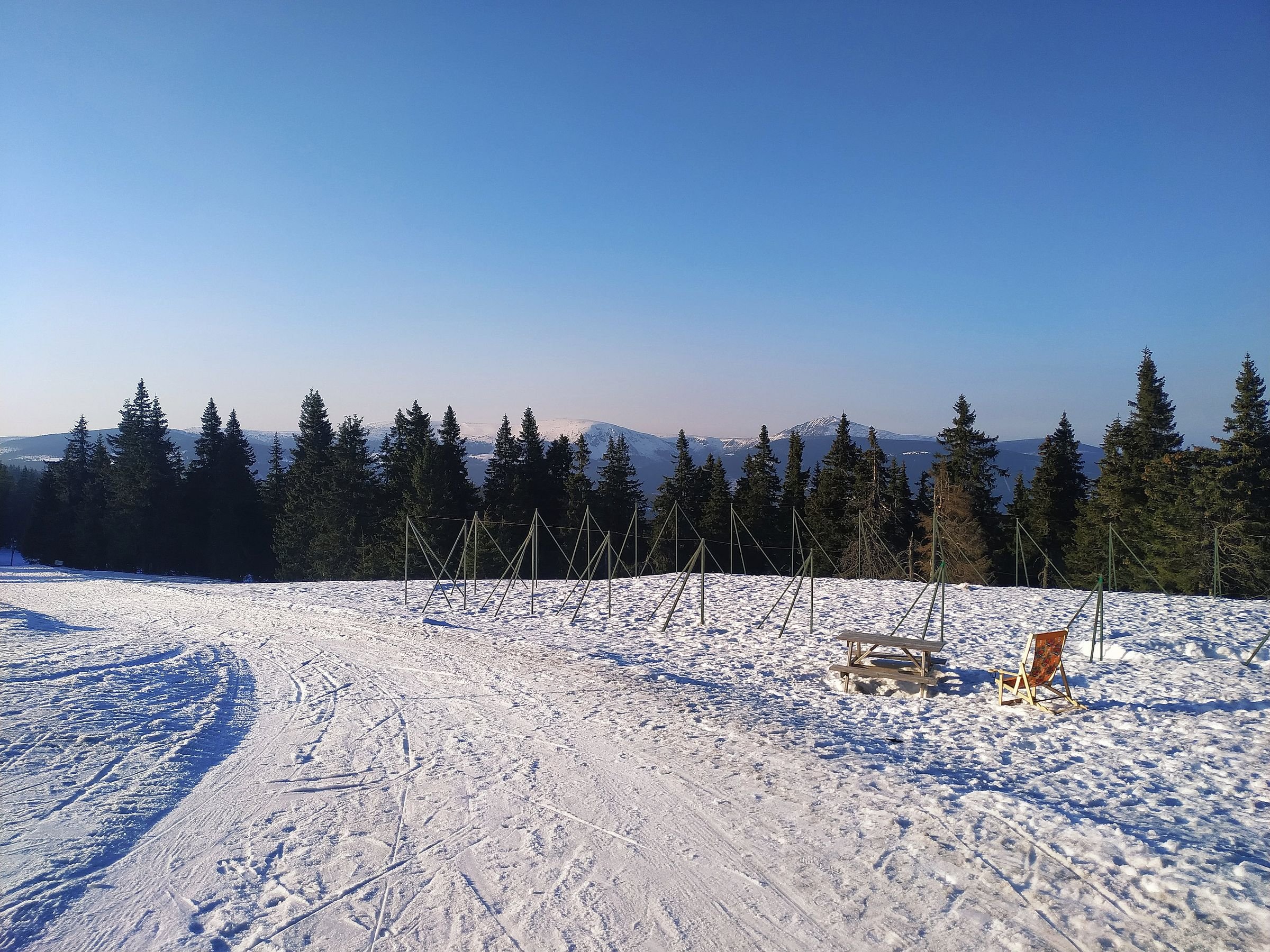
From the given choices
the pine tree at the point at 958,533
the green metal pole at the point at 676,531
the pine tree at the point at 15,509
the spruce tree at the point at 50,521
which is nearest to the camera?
the green metal pole at the point at 676,531

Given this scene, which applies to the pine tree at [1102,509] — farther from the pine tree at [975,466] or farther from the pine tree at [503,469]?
the pine tree at [503,469]

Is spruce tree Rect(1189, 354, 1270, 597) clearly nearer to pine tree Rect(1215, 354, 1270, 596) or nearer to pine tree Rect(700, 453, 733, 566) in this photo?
pine tree Rect(1215, 354, 1270, 596)

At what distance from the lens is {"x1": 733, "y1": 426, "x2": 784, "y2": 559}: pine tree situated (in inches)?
1665

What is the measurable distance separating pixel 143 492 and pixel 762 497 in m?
40.4

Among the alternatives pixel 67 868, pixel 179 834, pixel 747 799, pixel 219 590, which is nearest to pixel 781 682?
pixel 747 799

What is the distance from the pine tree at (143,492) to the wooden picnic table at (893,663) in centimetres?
4855

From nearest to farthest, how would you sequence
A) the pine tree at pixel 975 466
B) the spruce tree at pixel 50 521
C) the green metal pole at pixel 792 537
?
the green metal pole at pixel 792 537
the pine tree at pixel 975 466
the spruce tree at pixel 50 521

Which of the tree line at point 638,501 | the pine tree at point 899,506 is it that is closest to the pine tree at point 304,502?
the tree line at point 638,501

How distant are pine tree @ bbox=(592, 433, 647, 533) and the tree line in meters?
0.15

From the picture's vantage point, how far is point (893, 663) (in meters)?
11.3

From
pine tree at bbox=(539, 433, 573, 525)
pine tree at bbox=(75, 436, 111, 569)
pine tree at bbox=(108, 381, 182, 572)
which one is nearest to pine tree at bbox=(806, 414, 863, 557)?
pine tree at bbox=(539, 433, 573, 525)

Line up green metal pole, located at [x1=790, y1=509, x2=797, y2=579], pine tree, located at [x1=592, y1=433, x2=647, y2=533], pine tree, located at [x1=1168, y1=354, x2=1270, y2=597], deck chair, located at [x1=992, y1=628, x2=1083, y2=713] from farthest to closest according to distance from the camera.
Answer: pine tree, located at [x1=592, y1=433, x2=647, y2=533]
pine tree, located at [x1=1168, y1=354, x2=1270, y2=597]
green metal pole, located at [x1=790, y1=509, x2=797, y2=579]
deck chair, located at [x1=992, y1=628, x2=1083, y2=713]

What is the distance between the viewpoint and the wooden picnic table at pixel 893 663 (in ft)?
34.2

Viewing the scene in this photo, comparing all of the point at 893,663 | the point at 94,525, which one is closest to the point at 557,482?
the point at 94,525
